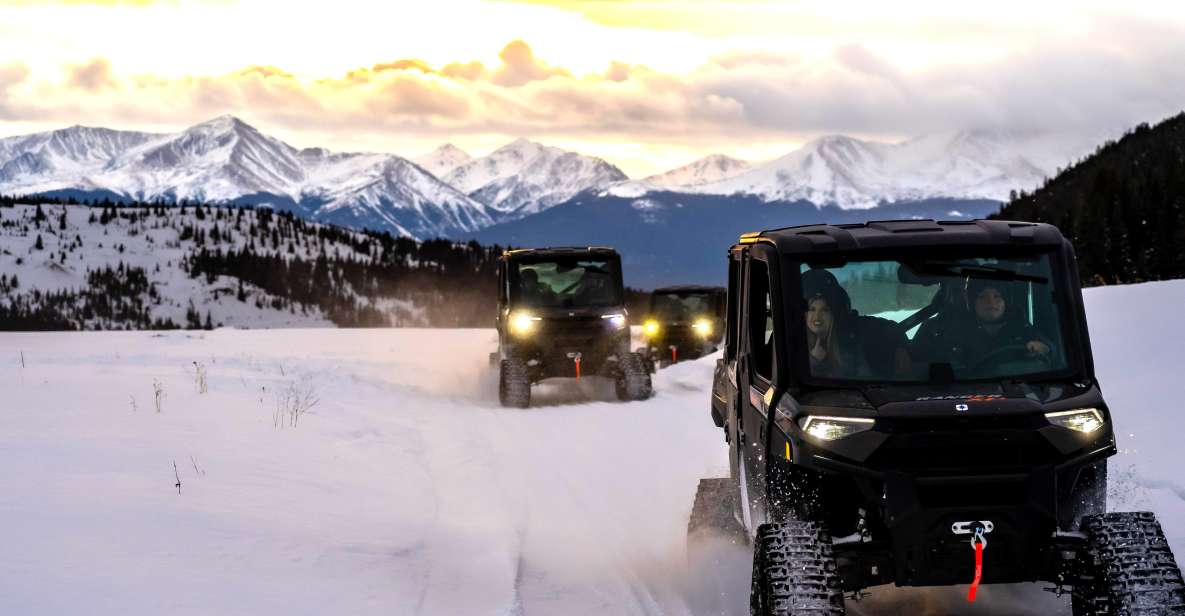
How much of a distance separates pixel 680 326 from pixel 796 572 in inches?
900

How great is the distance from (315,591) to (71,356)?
19.2 m

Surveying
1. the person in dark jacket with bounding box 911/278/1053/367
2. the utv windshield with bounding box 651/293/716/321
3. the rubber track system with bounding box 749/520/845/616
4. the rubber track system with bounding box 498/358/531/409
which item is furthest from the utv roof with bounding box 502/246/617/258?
the rubber track system with bounding box 749/520/845/616

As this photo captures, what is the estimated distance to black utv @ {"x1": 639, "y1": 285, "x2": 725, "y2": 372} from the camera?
92.5 ft

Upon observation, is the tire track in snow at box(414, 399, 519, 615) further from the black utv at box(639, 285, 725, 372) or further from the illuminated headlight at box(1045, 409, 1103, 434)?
the black utv at box(639, 285, 725, 372)

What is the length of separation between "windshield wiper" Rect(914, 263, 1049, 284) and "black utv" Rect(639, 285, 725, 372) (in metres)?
21.6

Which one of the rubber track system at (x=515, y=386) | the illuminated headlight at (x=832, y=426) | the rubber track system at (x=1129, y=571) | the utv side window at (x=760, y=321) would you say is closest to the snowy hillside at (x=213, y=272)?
the rubber track system at (x=515, y=386)

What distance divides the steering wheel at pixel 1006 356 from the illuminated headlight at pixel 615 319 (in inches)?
536

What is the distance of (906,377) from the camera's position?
6121 mm

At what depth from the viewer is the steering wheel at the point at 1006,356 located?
6152 mm

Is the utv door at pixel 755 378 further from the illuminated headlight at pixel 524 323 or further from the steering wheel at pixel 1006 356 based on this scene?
the illuminated headlight at pixel 524 323

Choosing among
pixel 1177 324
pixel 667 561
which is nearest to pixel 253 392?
pixel 667 561

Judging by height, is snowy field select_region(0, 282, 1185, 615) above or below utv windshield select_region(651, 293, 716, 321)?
below

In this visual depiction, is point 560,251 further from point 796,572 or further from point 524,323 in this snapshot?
point 796,572

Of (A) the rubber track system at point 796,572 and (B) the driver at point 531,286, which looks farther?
(B) the driver at point 531,286
